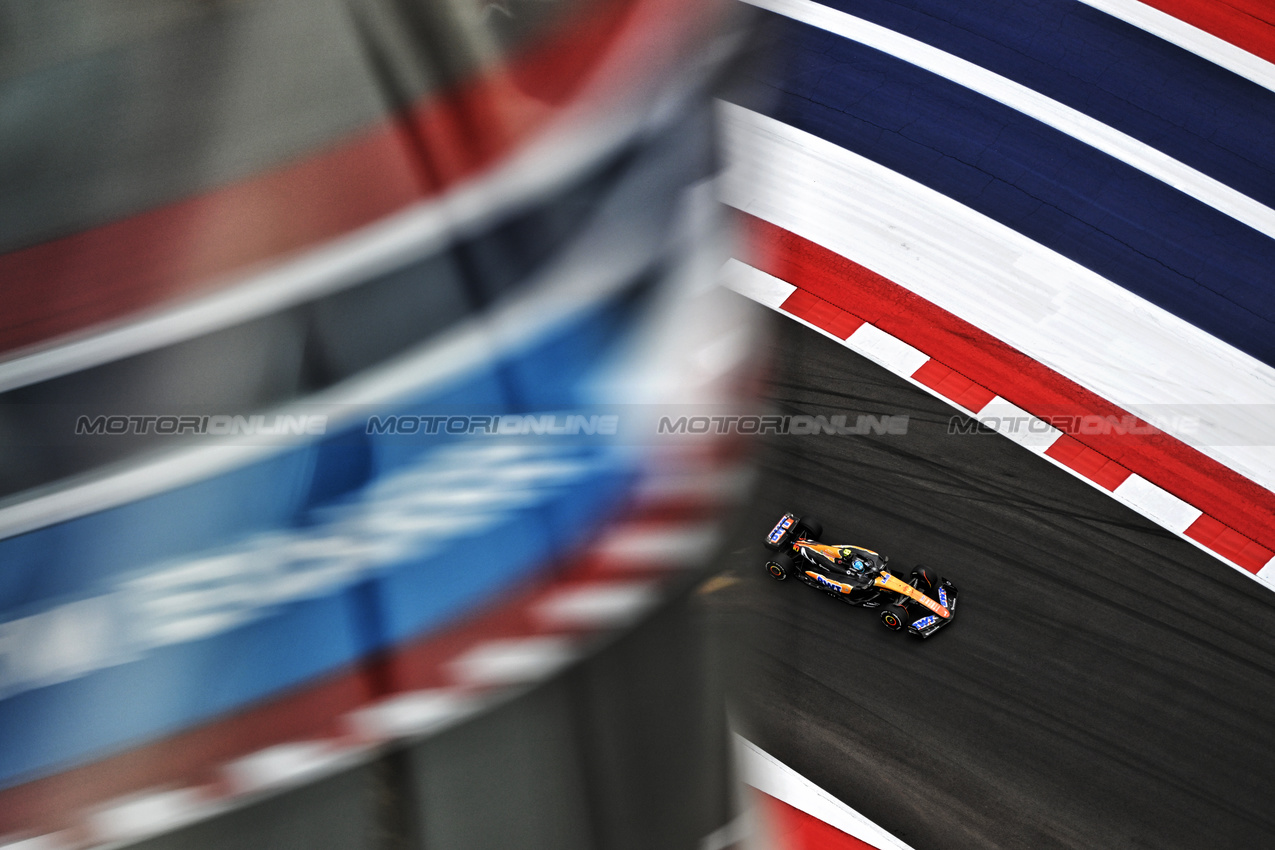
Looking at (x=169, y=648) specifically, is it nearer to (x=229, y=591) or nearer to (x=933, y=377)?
(x=229, y=591)

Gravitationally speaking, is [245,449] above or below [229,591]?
above

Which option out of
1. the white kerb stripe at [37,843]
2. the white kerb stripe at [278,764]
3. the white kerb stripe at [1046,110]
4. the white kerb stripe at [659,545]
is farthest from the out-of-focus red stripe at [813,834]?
the white kerb stripe at [1046,110]

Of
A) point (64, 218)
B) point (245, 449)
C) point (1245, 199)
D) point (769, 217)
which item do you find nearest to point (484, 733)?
point (245, 449)

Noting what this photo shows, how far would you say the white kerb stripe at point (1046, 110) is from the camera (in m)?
17.3

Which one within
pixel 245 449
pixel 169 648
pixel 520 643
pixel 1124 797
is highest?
pixel 245 449

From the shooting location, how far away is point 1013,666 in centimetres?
1354

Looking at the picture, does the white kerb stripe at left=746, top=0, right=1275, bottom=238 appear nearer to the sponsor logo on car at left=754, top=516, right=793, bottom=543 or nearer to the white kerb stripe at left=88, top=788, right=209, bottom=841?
the sponsor logo on car at left=754, top=516, right=793, bottom=543

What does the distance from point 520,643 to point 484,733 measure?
0.63 ft

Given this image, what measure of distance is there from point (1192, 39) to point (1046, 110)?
3306 millimetres

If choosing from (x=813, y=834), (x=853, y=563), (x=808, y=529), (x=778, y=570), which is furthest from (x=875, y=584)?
(x=813, y=834)

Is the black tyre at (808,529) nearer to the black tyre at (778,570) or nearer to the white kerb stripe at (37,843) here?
the black tyre at (778,570)

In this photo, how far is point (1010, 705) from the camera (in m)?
13.3

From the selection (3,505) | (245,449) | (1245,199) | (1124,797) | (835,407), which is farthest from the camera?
(1245,199)

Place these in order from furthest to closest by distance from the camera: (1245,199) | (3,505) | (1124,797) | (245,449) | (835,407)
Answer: (1245,199) < (835,407) < (1124,797) < (245,449) < (3,505)
